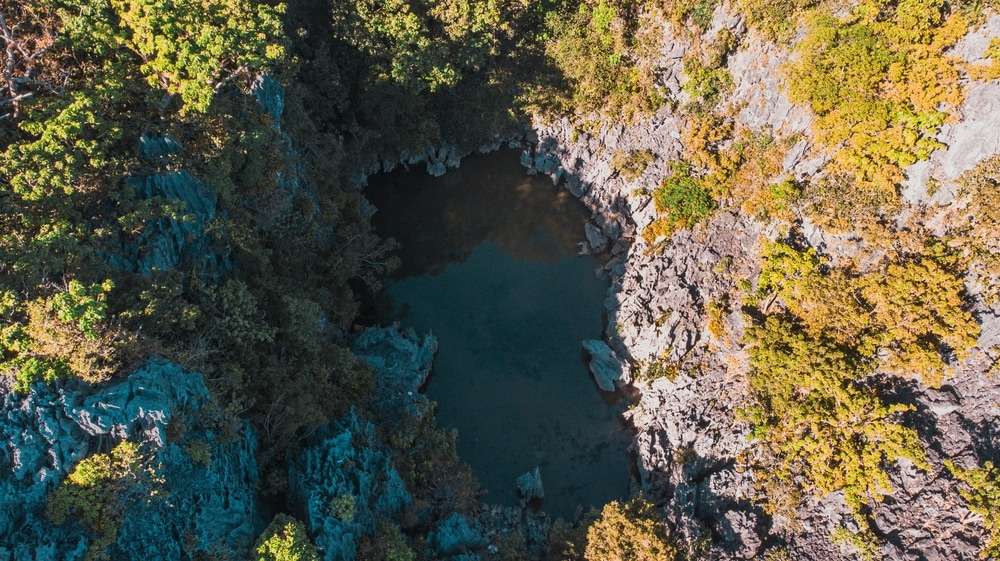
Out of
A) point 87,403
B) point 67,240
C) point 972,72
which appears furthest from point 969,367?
point 67,240

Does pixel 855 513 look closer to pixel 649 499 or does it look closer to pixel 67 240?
pixel 649 499

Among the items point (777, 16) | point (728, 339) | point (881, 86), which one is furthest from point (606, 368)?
point (777, 16)

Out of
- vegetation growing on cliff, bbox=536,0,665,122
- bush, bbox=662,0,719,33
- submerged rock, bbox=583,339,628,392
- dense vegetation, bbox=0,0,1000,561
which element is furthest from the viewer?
vegetation growing on cliff, bbox=536,0,665,122

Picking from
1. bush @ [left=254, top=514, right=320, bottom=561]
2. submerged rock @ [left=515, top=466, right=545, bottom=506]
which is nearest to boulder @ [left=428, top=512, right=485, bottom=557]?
submerged rock @ [left=515, top=466, right=545, bottom=506]

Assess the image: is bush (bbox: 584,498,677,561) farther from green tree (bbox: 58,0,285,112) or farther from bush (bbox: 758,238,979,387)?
green tree (bbox: 58,0,285,112)

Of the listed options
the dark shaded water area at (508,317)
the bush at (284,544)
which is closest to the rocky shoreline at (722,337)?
the dark shaded water area at (508,317)

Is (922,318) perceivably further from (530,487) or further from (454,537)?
(454,537)

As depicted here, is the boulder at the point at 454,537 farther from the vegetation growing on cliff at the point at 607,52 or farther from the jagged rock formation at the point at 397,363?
the vegetation growing on cliff at the point at 607,52
